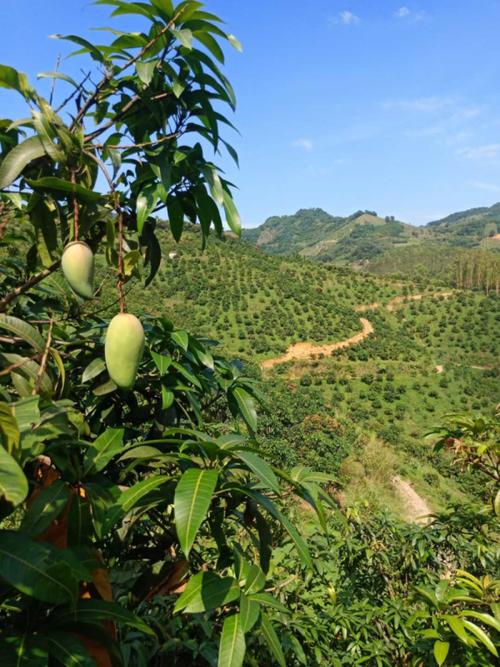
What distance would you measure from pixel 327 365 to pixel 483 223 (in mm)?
181767

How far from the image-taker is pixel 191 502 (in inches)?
29.2

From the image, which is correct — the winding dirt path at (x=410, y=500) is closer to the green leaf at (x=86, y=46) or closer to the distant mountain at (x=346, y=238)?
the green leaf at (x=86, y=46)

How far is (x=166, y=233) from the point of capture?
1511 inches

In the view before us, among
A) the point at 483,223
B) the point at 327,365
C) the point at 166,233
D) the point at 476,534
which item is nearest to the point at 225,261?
the point at 166,233

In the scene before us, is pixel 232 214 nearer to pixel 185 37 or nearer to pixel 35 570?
pixel 185 37

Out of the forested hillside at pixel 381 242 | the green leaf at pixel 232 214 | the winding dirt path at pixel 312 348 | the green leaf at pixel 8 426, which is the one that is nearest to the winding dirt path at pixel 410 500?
the winding dirt path at pixel 312 348

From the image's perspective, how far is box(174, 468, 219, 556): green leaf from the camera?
0.71 m

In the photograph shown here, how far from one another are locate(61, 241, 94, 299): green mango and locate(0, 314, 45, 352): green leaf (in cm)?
22

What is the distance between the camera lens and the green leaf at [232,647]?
779 millimetres

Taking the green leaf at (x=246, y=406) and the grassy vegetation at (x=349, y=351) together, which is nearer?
the green leaf at (x=246, y=406)

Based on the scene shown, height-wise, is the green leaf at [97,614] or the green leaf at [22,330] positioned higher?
the green leaf at [22,330]

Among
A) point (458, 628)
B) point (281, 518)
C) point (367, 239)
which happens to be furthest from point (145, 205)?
point (367, 239)

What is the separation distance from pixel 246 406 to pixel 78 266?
758 millimetres

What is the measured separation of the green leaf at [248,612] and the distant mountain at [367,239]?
118 meters
